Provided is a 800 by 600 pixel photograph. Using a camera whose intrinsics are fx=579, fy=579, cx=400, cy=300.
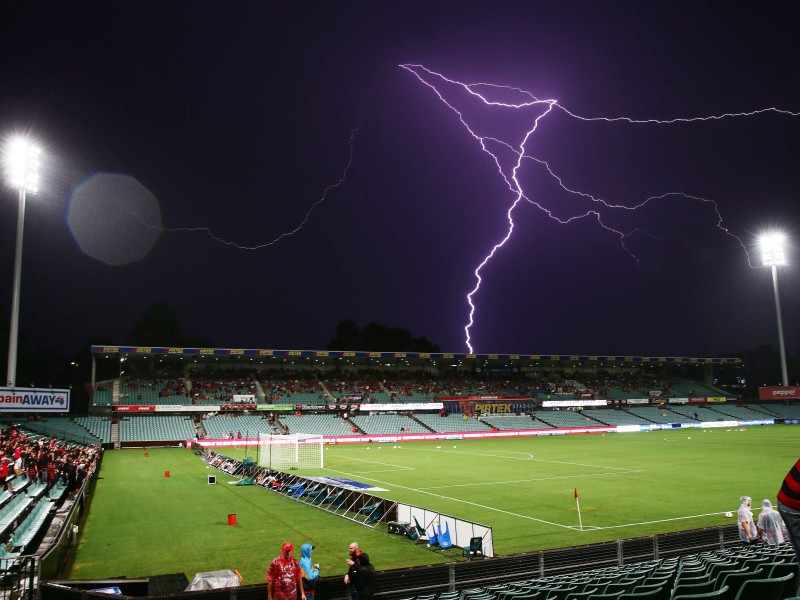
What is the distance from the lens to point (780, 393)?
265 feet

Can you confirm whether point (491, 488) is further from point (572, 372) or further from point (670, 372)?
point (670, 372)

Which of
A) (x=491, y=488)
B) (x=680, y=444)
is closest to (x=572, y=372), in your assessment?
(x=680, y=444)

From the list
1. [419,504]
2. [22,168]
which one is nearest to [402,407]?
[419,504]

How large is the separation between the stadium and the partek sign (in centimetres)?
18

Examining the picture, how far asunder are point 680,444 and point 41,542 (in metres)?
47.7

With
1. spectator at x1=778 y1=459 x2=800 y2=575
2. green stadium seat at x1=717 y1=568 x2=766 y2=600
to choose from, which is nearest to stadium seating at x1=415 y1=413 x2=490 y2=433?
green stadium seat at x1=717 y1=568 x2=766 y2=600

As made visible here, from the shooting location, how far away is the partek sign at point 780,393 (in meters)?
80.2

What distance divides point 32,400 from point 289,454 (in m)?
25.3

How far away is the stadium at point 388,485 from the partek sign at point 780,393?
184 millimetres

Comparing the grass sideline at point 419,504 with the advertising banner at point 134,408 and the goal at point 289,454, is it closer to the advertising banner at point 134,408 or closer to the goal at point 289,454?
the goal at point 289,454

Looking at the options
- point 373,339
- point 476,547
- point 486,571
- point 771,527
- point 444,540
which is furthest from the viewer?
point 373,339

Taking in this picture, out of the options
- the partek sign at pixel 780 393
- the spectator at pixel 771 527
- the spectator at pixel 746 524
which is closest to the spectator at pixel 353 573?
the spectator at pixel 771 527

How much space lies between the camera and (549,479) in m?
29.6

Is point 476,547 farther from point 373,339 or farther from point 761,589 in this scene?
point 373,339
